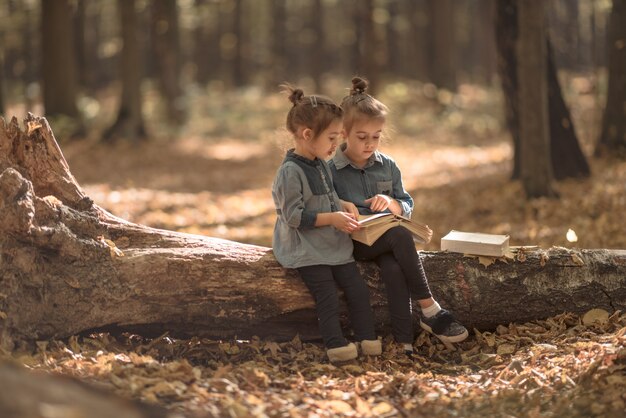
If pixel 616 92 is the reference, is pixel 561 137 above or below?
below

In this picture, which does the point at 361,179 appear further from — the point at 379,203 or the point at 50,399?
the point at 50,399

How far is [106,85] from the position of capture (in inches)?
1580

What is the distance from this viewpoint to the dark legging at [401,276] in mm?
5099

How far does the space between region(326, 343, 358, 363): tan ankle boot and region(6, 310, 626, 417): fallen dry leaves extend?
6 cm

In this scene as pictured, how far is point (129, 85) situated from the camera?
62.6 feet

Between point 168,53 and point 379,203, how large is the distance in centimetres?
1893

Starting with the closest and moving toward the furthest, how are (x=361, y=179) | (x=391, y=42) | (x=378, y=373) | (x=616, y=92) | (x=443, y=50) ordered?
(x=378, y=373) → (x=361, y=179) → (x=616, y=92) → (x=443, y=50) → (x=391, y=42)

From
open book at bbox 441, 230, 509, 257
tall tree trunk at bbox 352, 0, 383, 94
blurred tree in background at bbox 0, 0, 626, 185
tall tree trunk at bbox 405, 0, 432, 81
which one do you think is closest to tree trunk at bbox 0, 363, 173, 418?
open book at bbox 441, 230, 509, 257

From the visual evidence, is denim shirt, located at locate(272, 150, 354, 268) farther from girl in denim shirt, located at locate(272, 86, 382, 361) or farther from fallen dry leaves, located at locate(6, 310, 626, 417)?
fallen dry leaves, located at locate(6, 310, 626, 417)

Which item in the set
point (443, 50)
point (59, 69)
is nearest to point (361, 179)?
point (59, 69)

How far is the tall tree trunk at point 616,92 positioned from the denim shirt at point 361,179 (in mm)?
8187

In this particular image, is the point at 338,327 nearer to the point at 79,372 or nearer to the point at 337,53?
the point at 79,372

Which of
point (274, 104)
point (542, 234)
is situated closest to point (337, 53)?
point (274, 104)

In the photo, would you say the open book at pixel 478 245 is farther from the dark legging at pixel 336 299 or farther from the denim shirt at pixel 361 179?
the dark legging at pixel 336 299
